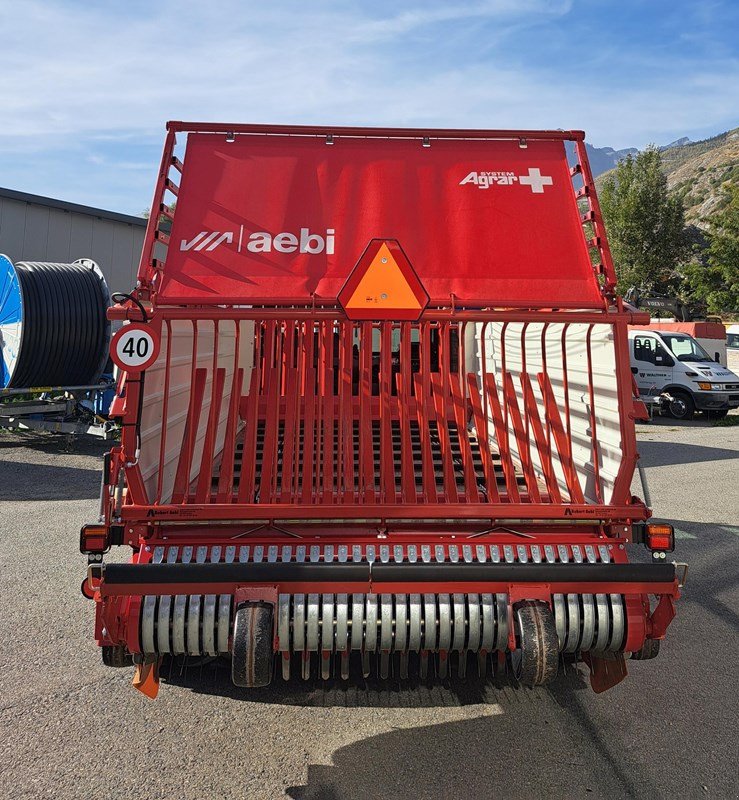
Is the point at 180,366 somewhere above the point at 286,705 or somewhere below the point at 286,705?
above

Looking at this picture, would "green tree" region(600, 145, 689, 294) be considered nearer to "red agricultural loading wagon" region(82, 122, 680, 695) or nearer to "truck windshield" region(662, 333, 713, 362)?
"truck windshield" region(662, 333, 713, 362)

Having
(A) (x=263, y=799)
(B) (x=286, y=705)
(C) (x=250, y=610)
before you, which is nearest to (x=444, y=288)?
(C) (x=250, y=610)

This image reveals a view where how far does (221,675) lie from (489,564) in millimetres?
1782

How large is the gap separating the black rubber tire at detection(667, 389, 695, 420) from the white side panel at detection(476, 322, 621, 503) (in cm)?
1398

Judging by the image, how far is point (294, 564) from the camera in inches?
102

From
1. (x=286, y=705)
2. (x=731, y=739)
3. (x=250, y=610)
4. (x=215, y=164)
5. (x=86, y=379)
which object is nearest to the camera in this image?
(x=250, y=610)

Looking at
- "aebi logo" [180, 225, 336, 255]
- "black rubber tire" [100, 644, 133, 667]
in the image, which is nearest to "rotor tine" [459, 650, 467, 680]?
"black rubber tire" [100, 644, 133, 667]

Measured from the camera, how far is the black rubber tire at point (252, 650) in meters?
2.42

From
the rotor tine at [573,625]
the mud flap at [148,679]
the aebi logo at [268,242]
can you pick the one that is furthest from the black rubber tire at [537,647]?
the aebi logo at [268,242]

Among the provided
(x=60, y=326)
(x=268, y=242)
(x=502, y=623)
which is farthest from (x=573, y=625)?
(x=60, y=326)

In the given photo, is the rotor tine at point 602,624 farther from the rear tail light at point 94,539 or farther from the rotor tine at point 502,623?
the rear tail light at point 94,539

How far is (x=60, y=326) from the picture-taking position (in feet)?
35.2

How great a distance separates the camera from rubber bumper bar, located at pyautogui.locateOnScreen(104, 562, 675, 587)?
8.34 feet

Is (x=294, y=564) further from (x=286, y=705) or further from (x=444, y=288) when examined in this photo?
(x=444, y=288)
